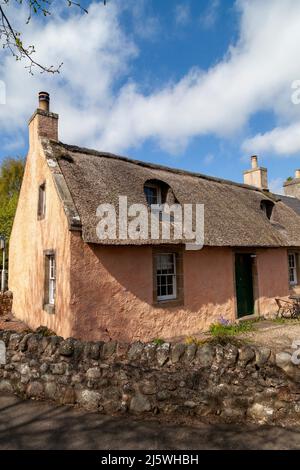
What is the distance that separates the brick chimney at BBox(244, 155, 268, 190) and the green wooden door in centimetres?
747

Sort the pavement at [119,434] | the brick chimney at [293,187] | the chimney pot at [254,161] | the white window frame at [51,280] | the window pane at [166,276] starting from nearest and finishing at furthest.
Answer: the pavement at [119,434] → the white window frame at [51,280] → the window pane at [166,276] → the chimney pot at [254,161] → the brick chimney at [293,187]

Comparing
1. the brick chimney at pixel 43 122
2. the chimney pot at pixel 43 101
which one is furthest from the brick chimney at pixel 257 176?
the chimney pot at pixel 43 101

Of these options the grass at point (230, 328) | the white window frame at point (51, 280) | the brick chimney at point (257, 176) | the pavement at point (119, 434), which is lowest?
the pavement at point (119, 434)

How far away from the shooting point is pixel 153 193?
11.3 metres

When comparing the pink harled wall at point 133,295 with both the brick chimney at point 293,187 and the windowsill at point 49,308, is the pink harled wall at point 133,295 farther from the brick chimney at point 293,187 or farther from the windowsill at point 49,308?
the brick chimney at point 293,187

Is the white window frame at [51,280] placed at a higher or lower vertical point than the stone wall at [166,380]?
higher

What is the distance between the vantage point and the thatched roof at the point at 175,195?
8711 mm

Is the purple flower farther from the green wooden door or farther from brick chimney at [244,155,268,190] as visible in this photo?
brick chimney at [244,155,268,190]

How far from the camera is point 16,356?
7117mm

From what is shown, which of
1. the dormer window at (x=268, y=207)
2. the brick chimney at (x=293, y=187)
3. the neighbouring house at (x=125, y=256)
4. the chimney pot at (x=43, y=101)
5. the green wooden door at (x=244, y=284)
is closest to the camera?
the neighbouring house at (x=125, y=256)

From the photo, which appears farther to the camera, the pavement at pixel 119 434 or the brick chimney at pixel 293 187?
the brick chimney at pixel 293 187

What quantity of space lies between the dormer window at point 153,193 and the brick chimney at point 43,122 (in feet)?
11.9

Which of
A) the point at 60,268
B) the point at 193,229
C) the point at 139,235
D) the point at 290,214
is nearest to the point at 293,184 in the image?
the point at 290,214
